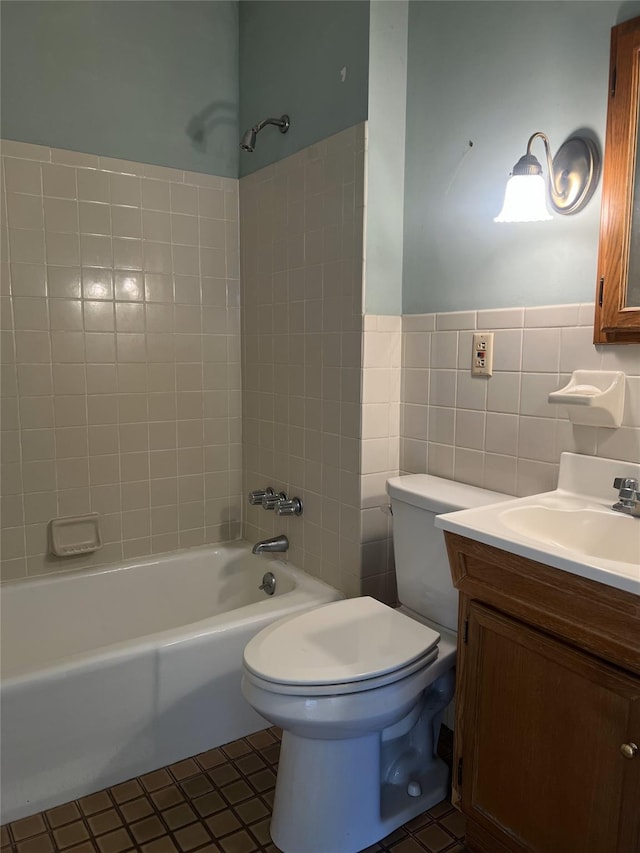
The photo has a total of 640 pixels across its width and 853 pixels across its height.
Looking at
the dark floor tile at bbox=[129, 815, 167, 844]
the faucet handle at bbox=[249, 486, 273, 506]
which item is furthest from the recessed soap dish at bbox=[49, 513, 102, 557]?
the dark floor tile at bbox=[129, 815, 167, 844]

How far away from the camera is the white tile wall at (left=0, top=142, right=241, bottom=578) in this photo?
6.97ft

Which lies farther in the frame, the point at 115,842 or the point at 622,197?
the point at 115,842

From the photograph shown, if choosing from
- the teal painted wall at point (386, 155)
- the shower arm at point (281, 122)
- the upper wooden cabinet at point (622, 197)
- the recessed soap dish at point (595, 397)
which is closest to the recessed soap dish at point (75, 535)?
the teal painted wall at point (386, 155)

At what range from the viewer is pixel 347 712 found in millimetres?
1349

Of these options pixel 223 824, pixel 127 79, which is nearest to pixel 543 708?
pixel 223 824

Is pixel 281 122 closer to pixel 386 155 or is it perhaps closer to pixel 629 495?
pixel 386 155

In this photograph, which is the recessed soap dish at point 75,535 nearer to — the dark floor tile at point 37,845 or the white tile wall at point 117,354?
the white tile wall at point 117,354

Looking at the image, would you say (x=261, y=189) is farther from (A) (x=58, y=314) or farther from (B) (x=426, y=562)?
(B) (x=426, y=562)

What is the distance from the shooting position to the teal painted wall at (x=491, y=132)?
1.46 m

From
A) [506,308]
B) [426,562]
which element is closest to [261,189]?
[506,308]

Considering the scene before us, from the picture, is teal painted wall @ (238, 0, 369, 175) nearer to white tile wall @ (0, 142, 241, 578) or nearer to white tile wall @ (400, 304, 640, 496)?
white tile wall @ (0, 142, 241, 578)

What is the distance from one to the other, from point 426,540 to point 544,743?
60cm

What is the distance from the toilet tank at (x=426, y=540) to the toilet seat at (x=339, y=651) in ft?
0.42

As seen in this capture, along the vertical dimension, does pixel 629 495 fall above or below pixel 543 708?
above
